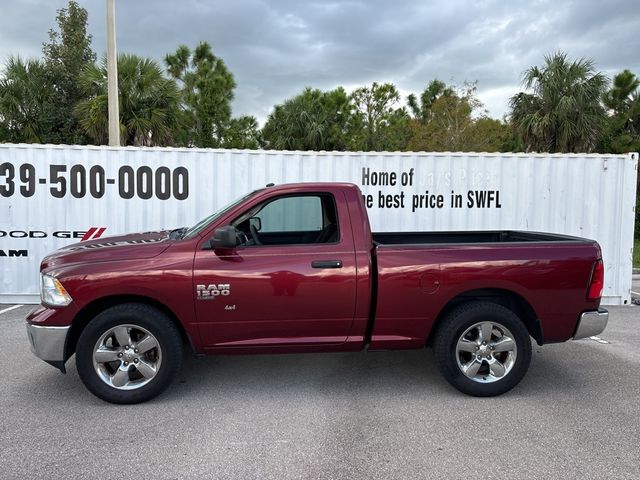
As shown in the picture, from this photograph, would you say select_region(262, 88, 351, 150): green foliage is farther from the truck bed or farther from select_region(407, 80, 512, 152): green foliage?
the truck bed

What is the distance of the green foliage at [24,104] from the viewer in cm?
1639

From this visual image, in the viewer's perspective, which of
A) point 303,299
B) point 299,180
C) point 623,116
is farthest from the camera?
point 623,116

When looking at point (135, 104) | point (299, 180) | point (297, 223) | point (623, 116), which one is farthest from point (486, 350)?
point (623, 116)

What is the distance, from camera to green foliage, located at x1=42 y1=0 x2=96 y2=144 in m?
17.0

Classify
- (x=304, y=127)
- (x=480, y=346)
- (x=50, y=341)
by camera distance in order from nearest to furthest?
(x=50, y=341), (x=480, y=346), (x=304, y=127)

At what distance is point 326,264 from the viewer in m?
4.25

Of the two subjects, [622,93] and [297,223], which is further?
[622,93]

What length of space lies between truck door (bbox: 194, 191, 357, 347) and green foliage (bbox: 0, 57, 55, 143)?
1538 cm

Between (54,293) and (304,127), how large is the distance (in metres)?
20.3

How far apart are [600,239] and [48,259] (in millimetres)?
8243

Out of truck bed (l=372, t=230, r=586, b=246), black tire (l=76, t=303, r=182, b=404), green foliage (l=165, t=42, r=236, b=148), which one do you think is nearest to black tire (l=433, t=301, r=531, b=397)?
truck bed (l=372, t=230, r=586, b=246)

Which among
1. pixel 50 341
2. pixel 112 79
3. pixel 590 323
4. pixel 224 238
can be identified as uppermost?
pixel 112 79

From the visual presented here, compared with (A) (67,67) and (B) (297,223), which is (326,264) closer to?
(B) (297,223)

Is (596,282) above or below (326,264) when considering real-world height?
below
